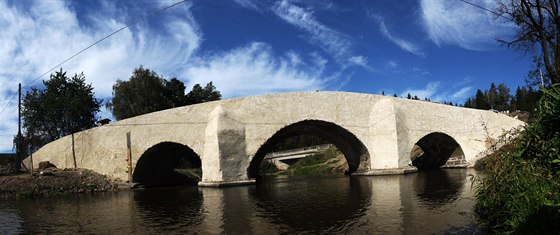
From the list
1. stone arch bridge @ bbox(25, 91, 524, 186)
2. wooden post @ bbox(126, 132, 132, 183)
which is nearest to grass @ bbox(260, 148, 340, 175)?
stone arch bridge @ bbox(25, 91, 524, 186)

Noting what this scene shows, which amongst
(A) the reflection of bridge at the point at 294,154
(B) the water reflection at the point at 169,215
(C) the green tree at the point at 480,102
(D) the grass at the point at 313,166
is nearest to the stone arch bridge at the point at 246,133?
(B) the water reflection at the point at 169,215

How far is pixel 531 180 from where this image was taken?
695 cm

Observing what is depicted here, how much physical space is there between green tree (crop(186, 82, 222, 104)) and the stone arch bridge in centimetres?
2883

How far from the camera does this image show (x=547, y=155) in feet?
23.0

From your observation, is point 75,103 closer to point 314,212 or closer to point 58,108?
point 58,108

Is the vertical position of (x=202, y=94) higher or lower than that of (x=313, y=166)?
higher

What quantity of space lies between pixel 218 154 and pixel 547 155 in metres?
20.6

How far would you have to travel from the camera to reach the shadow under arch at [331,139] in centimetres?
2921

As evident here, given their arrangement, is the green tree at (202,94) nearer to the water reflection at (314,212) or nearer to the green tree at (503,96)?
the water reflection at (314,212)

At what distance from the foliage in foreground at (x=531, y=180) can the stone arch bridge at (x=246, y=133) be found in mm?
18144

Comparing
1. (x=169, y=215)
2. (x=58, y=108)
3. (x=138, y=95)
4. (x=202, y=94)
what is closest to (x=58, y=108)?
(x=58, y=108)

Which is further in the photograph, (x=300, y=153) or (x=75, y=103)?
(x=300, y=153)

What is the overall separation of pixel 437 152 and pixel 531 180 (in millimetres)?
34100

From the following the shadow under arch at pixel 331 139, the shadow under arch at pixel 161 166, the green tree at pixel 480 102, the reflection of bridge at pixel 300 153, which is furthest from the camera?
the green tree at pixel 480 102
